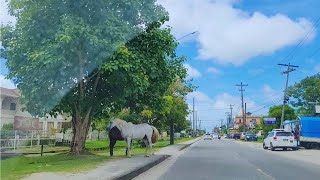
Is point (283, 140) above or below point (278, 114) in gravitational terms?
below

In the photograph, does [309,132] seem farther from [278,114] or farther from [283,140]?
[278,114]

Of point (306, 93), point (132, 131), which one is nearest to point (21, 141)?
point (132, 131)

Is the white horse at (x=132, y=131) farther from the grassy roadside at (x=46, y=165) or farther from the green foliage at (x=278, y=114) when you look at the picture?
the green foliage at (x=278, y=114)

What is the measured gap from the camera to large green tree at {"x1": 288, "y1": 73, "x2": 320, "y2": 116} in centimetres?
7669

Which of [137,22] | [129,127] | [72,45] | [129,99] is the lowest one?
[129,127]

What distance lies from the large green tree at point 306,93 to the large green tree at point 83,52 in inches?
2312

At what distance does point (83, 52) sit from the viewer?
19.3 metres

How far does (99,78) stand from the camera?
908 inches

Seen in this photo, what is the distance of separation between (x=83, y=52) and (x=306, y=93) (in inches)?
2568

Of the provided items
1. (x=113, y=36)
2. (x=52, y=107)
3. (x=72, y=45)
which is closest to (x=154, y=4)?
(x=113, y=36)

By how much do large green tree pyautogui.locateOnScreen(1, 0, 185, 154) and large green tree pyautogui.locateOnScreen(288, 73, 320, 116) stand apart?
58.7 m

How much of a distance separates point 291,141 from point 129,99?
63.6 ft

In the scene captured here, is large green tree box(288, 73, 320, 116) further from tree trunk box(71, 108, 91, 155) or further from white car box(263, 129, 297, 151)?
tree trunk box(71, 108, 91, 155)

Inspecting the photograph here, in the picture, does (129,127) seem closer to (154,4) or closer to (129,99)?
(129,99)
